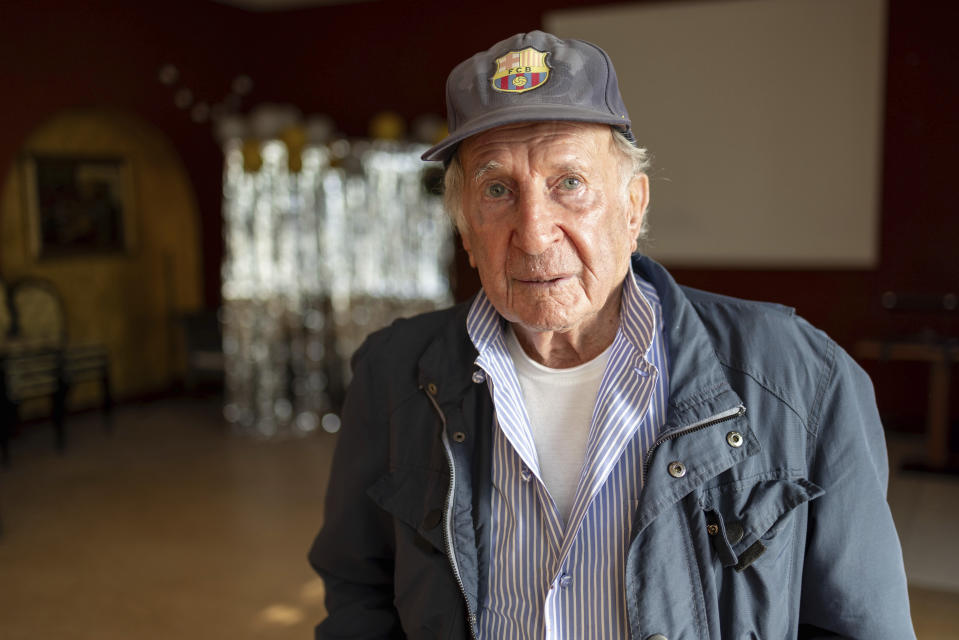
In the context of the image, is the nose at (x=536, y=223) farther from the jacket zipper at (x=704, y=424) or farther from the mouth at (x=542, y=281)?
the jacket zipper at (x=704, y=424)

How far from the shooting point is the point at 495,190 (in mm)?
1141

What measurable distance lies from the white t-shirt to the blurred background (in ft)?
11.3

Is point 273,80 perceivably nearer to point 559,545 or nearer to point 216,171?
point 216,171

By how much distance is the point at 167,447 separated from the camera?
5.59m

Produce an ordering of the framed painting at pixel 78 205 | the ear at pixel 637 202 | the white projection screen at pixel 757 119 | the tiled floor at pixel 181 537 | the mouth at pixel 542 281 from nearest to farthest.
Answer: the mouth at pixel 542 281 → the ear at pixel 637 202 → the tiled floor at pixel 181 537 → the white projection screen at pixel 757 119 → the framed painting at pixel 78 205

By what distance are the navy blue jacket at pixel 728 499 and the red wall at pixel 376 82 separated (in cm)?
498

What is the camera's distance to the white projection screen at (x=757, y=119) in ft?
18.1

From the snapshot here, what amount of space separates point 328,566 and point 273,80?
267 inches

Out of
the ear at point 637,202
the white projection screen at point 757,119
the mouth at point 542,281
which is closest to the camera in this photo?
the mouth at point 542,281

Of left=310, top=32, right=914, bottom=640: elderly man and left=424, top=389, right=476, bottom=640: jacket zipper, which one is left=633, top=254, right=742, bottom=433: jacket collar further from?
left=424, top=389, right=476, bottom=640: jacket zipper

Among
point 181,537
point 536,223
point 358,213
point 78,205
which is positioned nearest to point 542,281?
point 536,223

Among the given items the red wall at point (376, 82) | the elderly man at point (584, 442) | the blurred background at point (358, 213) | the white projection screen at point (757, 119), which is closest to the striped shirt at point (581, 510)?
the elderly man at point (584, 442)

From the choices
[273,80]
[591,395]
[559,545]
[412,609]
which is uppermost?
[273,80]

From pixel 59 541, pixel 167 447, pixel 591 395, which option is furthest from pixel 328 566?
pixel 167 447
